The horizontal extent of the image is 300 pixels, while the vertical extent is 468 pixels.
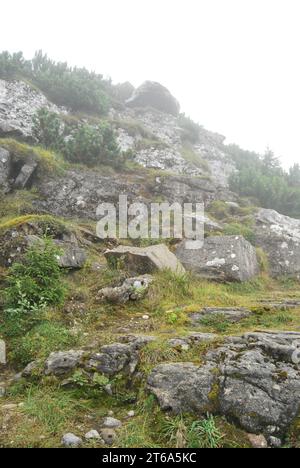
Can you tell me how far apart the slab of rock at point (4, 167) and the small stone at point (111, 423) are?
9.38 m

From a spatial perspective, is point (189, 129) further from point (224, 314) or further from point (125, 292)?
point (224, 314)

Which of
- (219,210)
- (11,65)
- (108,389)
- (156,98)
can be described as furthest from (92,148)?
(156,98)

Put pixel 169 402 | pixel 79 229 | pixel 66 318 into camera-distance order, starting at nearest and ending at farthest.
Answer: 1. pixel 169 402
2. pixel 66 318
3. pixel 79 229

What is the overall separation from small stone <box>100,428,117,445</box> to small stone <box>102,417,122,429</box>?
0.28 ft

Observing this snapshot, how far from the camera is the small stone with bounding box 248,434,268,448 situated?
335 centimetres

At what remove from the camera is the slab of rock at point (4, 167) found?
38.1 feet

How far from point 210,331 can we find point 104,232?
5.71m

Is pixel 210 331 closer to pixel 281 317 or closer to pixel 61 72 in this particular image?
pixel 281 317

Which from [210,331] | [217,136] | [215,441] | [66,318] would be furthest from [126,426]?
[217,136]

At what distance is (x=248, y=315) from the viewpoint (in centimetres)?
587

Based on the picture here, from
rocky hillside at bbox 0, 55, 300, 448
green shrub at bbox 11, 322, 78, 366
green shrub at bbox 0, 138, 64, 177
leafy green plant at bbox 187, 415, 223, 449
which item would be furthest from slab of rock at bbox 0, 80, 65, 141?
leafy green plant at bbox 187, 415, 223, 449

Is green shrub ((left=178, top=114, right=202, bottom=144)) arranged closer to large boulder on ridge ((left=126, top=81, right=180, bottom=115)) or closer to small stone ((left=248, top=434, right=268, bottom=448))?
large boulder on ridge ((left=126, top=81, right=180, bottom=115))

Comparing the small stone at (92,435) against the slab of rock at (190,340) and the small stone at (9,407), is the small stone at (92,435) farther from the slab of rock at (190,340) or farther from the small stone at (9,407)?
the slab of rock at (190,340)

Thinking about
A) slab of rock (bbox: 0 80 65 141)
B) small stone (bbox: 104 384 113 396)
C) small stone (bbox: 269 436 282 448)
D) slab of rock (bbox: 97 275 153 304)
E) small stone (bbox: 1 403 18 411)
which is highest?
slab of rock (bbox: 0 80 65 141)
